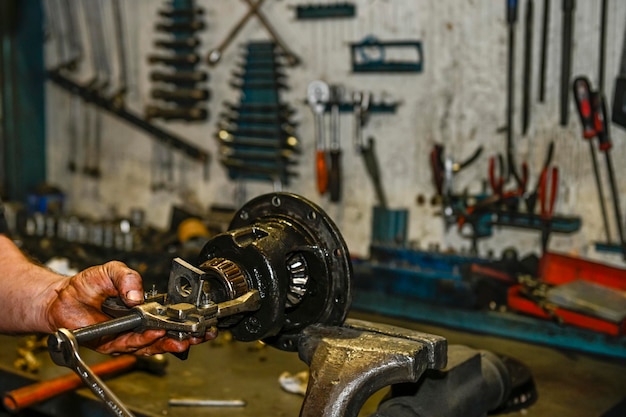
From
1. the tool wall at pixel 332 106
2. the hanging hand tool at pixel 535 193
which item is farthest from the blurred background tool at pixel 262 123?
the hanging hand tool at pixel 535 193

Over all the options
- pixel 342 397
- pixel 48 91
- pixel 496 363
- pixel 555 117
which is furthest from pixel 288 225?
pixel 48 91

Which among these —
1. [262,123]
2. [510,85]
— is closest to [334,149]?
[262,123]

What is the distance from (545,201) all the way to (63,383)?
147 centimetres

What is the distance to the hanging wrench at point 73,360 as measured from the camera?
1.31 m

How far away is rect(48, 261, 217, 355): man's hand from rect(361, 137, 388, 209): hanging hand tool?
1.45 metres

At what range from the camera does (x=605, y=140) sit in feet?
8.29

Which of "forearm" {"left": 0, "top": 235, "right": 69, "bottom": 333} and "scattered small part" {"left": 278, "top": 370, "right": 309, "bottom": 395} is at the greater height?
"forearm" {"left": 0, "top": 235, "right": 69, "bottom": 333}

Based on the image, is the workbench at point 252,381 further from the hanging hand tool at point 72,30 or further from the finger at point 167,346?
the hanging hand tool at point 72,30

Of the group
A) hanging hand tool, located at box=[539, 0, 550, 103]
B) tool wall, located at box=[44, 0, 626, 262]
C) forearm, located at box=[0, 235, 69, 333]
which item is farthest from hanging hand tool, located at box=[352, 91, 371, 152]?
forearm, located at box=[0, 235, 69, 333]

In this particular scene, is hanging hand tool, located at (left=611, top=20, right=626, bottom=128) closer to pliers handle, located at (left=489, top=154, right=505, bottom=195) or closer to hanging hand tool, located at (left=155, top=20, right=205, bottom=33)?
pliers handle, located at (left=489, top=154, right=505, bottom=195)

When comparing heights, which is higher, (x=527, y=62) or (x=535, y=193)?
(x=527, y=62)

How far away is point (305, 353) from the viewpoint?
158 cm

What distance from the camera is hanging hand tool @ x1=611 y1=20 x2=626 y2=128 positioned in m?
2.50

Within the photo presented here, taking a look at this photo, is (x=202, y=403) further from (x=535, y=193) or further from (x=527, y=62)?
(x=527, y=62)
